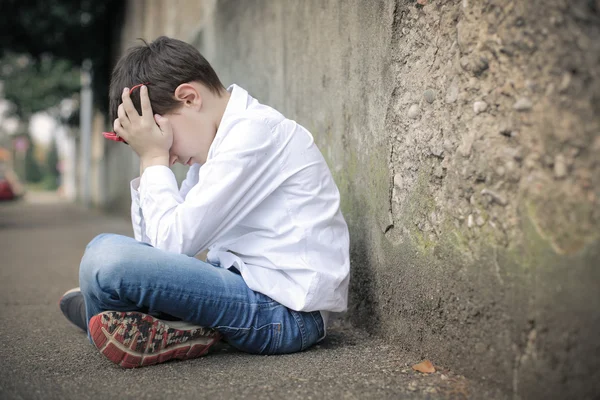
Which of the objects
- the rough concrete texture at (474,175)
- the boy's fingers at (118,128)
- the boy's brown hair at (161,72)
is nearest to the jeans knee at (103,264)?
the boy's fingers at (118,128)

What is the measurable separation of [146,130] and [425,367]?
122 cm

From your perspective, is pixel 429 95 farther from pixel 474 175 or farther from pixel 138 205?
pixel 138 205

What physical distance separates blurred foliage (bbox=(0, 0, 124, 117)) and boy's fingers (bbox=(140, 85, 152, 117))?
335 inches

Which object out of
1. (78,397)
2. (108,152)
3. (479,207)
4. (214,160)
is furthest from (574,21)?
(108,152)

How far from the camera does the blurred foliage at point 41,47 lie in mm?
A: 9695

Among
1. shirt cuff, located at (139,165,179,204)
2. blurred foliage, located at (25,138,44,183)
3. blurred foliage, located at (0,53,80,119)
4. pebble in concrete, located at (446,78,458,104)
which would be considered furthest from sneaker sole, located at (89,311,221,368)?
blurred foliage, located at (25,138,44,183)

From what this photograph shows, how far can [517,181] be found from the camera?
1.55 meters

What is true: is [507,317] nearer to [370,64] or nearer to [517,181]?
[517,181]

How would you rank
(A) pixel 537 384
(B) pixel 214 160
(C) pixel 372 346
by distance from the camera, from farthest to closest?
(C) pixel 372 346
(B) pixel 214 160
(A) pixel 537 384

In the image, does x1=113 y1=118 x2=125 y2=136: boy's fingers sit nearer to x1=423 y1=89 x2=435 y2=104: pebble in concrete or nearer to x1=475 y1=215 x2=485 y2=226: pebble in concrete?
x1=423 y1=89 x2=435 y2=104: pebble in concrete

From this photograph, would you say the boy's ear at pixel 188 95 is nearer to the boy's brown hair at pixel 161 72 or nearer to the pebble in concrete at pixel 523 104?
the boy's brown hair at pixel 161 72

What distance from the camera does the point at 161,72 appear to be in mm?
2121

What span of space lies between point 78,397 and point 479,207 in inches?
49.3

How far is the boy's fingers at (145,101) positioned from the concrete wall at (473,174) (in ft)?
2.63
